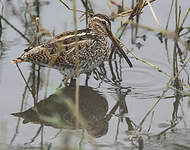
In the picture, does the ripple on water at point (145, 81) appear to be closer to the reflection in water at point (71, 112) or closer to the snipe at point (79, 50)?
the snipe at point (79, 50)

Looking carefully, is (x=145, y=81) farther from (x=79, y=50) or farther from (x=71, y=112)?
(x=71, y=112)

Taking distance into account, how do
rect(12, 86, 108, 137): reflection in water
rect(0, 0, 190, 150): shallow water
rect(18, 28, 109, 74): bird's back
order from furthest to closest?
rect(18, 28, 109, 74): bird's back, rect(12, 86, 108, 137): reflection in water, rect(0, 0, 190, 150): shallow water

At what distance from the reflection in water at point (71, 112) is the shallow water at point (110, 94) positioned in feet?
0.04

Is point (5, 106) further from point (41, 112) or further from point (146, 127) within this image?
point (146, 127)

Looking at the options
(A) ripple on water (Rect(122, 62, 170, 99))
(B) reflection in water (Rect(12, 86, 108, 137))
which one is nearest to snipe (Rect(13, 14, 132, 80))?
(A) ripple on water (Rect(122, 62, 170, 99))

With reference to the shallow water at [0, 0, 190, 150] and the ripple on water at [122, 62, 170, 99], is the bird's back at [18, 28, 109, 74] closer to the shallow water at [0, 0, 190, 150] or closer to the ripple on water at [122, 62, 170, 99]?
the shallow water at [0, 0, 190, 150]

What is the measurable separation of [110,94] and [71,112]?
72 cm

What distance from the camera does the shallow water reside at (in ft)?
16.3

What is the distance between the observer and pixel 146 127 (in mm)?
5238

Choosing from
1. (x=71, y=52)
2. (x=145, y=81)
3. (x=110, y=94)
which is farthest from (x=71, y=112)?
(x=145, y=81)

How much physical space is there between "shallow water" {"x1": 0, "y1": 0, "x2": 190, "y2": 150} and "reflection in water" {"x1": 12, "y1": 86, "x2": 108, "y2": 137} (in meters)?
Result: 0.01

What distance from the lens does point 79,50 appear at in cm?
609

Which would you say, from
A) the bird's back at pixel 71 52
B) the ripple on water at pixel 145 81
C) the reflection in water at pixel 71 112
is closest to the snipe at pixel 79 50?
the bird's back at pixel 71 52

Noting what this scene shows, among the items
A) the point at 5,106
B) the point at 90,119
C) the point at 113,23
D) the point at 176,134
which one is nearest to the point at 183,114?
the point at 176,134
